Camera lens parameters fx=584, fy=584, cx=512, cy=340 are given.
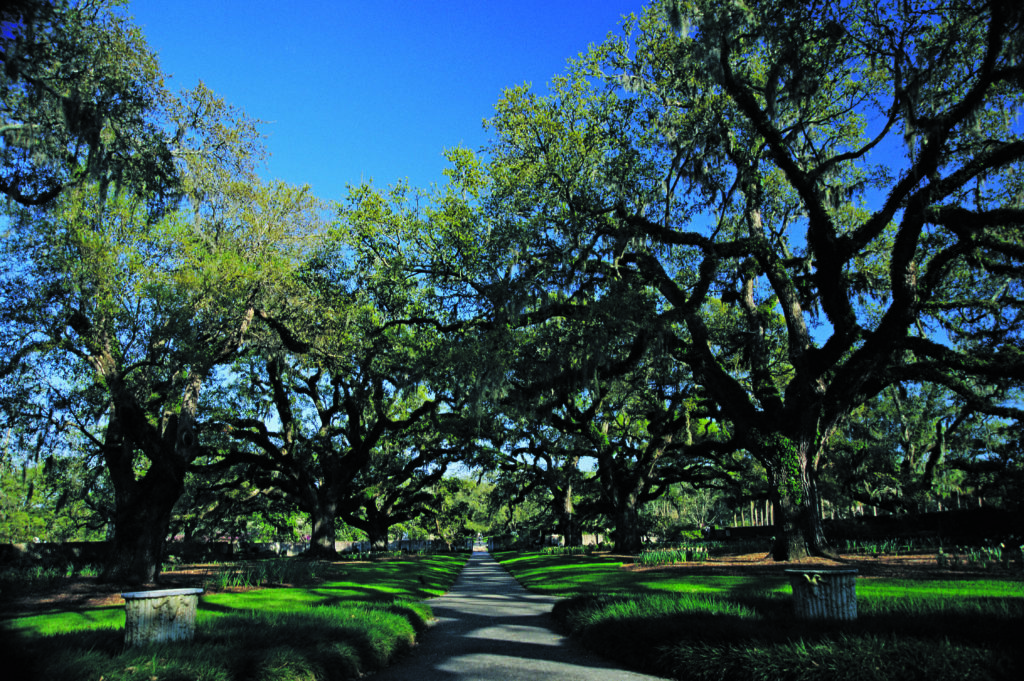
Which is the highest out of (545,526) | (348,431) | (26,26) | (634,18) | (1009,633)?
(634,18)

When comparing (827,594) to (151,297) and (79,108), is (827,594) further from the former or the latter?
(151,297)

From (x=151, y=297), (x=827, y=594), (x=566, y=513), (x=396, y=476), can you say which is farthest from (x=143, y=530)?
(x=566, y=513)

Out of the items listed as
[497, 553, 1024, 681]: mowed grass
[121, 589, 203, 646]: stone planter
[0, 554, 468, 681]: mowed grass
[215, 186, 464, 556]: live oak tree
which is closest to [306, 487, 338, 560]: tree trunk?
[215, 186, 464, 556]: live oak tree

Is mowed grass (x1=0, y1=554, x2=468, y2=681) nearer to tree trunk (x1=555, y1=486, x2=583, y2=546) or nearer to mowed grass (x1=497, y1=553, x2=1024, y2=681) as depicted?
mowed grass (x1=497, y1=553, x2=1024, y2=681)

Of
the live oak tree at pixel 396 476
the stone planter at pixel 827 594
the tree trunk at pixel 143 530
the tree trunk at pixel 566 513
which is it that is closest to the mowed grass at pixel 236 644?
the stone planter at pixel 827 594

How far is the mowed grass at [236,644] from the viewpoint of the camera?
16.1 feet

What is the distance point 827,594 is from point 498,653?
430 centimetres

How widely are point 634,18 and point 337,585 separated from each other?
17.9 metres

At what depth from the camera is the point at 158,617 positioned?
6.33 m

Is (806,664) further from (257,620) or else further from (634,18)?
(634,18)

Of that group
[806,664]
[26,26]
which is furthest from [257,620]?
[26,26]

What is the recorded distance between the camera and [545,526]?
6197 cm

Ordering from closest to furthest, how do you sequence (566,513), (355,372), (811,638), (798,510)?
(811,638), (798,510), (355,372), (566,513)

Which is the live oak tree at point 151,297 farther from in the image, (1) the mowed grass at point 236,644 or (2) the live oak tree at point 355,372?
(1) the mowed grass at point 236,644
